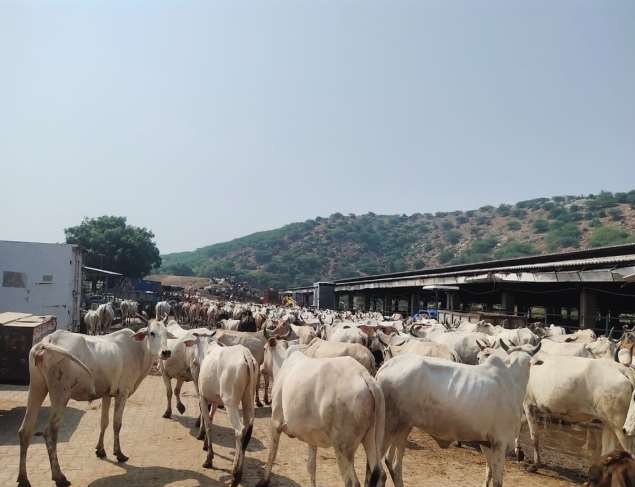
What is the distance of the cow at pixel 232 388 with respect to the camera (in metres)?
7.98

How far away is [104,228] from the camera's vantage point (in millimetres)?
67625

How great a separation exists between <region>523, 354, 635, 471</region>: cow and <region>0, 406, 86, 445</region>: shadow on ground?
827 cm

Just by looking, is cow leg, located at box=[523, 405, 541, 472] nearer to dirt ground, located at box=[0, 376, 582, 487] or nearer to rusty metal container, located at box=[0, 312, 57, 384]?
dirt ground, located at box=[0, 376, 582, 487]

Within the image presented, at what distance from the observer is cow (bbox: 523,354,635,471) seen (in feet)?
27.6

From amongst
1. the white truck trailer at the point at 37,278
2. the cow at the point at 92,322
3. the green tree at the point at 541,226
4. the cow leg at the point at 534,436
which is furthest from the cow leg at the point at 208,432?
the green tree at the point at 541,226

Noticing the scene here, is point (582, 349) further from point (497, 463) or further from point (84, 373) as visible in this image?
point (84, 373)

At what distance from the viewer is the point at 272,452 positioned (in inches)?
290

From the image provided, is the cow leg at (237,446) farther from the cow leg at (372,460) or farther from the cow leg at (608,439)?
the cow leg at (608,439)

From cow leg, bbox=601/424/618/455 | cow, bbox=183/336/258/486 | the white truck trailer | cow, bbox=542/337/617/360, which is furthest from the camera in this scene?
the white truck trailer

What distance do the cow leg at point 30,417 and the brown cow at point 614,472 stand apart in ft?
22.3

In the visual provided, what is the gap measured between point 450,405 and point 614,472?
3.05m

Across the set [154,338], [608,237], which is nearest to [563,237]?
[608,237]

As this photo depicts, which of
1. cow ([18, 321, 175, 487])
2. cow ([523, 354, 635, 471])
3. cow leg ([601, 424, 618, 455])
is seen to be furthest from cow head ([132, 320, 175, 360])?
cow leg ([601, 424, 618, 455])

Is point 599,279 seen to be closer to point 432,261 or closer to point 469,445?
point 469,445
